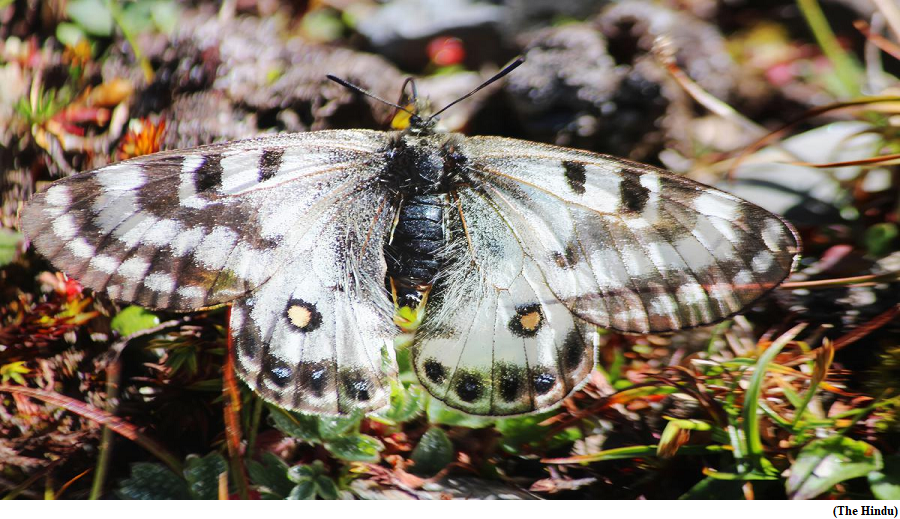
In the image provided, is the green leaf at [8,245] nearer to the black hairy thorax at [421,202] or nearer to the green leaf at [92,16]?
the green leaf at [92,16]

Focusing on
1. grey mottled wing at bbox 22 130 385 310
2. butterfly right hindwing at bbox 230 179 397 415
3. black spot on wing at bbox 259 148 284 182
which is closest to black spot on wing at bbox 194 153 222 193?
grey mottled wing at bbox 22 130 385 310

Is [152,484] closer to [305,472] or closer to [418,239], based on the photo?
[305,472]

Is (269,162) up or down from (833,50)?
down

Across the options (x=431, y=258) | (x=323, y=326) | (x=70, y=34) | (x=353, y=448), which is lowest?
(x=353, y=448)

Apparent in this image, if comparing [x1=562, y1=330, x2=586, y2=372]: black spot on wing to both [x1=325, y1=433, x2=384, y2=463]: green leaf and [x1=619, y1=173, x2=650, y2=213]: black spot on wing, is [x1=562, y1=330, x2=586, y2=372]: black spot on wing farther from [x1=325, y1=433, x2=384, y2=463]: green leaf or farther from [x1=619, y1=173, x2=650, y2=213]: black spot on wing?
[x1=325, y1=433, x2=384, y2=463]: green leaf

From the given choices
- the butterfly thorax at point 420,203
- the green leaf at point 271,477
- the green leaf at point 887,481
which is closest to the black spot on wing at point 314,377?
the green leaf at point 271,477

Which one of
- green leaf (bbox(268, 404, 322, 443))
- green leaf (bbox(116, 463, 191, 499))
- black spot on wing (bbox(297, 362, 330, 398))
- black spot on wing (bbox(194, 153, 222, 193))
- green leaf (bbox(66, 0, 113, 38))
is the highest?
green leaf (bbox(66, 0, 113, 38))

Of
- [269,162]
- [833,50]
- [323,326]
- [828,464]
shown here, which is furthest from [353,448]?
[833,50]
